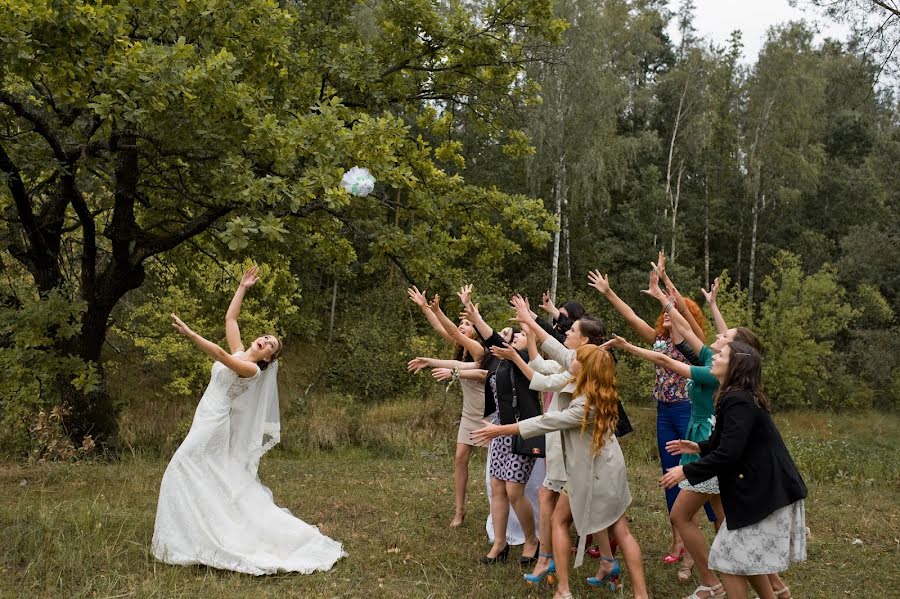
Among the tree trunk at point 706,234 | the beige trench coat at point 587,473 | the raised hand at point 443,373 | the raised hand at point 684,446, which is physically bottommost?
the beige trench coat at point 587,473

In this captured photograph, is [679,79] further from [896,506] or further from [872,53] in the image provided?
[896,506]

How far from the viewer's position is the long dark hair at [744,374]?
13.5 ft

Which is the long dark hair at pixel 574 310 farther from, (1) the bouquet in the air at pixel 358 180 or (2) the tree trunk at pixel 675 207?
(2) the tree trunk at pixel 675 207

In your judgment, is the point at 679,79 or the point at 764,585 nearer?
the point at 764,585

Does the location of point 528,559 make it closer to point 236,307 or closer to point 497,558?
point 497,558

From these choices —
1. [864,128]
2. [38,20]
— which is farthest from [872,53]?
[864,128]

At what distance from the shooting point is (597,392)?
15.8 feet

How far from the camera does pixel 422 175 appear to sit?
11438 millimetres

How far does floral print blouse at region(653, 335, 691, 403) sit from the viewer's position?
564 centimetres

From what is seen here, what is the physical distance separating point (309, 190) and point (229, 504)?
3.38 metres

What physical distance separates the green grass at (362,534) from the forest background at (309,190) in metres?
1.82

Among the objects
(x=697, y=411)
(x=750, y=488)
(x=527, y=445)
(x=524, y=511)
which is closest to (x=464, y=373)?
(x=527, y=445)

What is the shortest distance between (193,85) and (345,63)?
370 cm

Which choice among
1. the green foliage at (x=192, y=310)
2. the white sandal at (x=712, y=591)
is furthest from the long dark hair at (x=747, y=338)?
the green foliage at (x=192, y=310)
